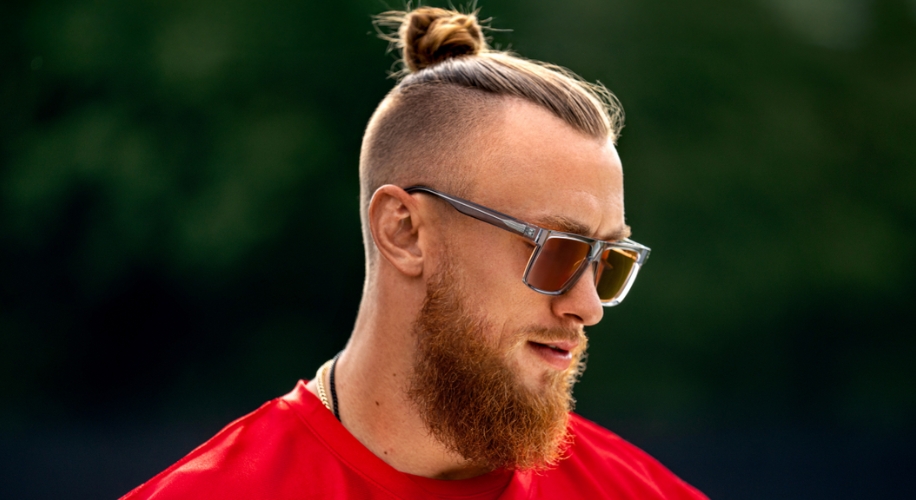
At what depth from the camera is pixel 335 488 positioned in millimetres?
1737

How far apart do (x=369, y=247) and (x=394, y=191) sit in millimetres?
209

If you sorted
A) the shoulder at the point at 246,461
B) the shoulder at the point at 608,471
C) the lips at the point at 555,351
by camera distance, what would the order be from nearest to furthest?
the shoulder at the point at 246,461 < the lips at the point at 555,351 < the shoulder at the point at 608,471

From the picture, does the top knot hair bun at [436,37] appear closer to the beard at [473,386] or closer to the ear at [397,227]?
the ear at [397,227]

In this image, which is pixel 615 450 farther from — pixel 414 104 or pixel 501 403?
pixel 414 104

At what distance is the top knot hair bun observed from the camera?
2107mm

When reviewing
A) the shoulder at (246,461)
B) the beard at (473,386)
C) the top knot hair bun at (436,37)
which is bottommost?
the shoulder at (246,461)

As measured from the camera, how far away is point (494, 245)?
5.78 feet

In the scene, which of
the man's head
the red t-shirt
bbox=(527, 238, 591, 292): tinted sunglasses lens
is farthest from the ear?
the red t-shirt

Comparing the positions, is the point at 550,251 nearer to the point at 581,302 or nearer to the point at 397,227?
the point at 581,302

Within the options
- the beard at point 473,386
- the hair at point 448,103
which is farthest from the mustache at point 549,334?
the hair at point 448,103

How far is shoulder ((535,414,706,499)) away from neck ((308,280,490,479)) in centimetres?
36

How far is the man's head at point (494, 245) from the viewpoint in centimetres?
176

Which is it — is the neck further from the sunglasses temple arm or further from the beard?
the sunglasses temple arm

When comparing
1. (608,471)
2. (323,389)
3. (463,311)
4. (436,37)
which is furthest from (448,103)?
(608,471)
